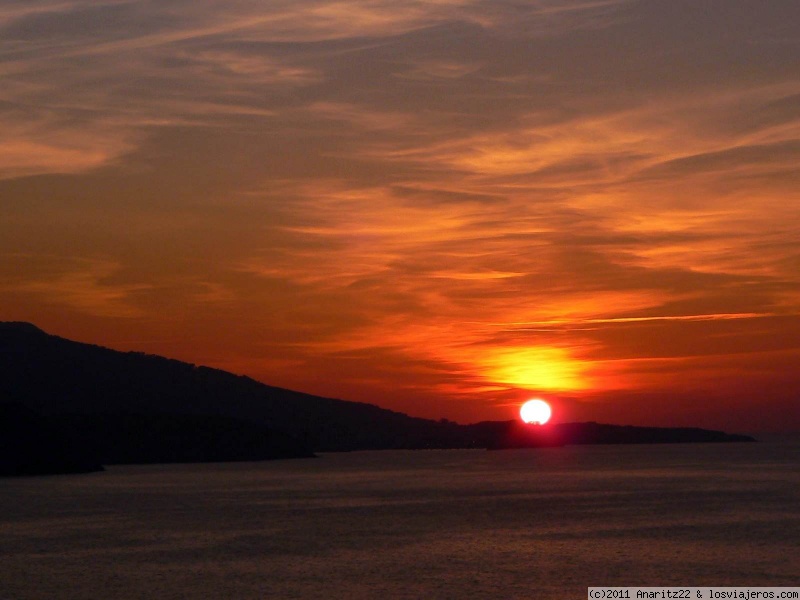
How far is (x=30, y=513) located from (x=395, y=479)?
91.1m

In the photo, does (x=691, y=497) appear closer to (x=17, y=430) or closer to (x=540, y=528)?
(x=540, y=528)

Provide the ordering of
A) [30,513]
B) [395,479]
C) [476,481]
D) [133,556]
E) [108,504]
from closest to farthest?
[133,556]
[30,513]
[108,504]
[476,481]
[395,479]

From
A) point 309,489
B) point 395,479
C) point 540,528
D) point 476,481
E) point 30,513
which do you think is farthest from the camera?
point 395,479

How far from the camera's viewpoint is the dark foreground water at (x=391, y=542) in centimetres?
6022

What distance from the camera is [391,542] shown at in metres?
80.2

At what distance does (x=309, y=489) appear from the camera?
15675 cm

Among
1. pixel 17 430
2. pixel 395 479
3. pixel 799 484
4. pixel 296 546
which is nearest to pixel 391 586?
pixel 296 546

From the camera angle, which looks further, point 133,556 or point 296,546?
point 296,546

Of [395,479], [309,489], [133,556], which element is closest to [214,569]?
[133,556]

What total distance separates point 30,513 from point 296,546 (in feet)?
147

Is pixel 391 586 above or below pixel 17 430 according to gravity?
below

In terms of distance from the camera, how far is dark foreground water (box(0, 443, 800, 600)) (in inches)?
2371

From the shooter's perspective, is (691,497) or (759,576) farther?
(691,497)

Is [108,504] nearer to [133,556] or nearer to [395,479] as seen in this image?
[133,556]
